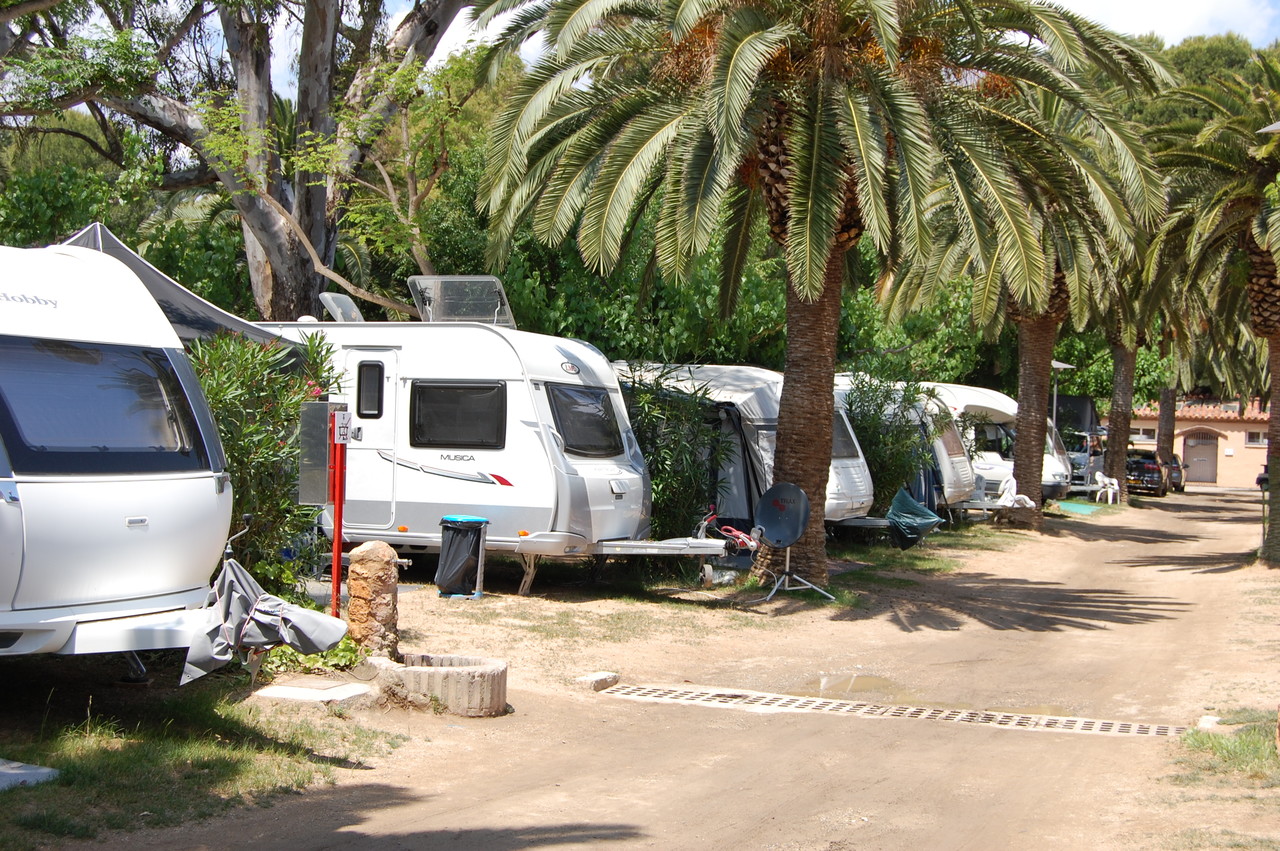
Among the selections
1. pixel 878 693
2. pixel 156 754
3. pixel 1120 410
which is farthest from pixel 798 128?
pixel 1120 410

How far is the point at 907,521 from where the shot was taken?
17.1 metres

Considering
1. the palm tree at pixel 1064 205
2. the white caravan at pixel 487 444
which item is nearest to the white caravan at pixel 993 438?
the palm tree at pixel 1064 205

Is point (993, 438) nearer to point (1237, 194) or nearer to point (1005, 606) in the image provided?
point (1237, 194)

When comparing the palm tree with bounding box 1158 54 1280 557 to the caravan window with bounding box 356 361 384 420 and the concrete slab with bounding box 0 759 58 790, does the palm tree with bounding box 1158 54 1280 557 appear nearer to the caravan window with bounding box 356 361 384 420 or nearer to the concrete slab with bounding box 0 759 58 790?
the caravan window with bounding box 356 361 384 420

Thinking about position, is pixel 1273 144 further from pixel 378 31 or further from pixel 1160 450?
pixel 1160 450

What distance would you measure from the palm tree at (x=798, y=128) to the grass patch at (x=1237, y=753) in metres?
5.52

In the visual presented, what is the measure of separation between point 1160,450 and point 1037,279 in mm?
31110

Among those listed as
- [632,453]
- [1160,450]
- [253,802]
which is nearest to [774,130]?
[632,453]

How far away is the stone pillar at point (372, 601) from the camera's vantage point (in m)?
8.24

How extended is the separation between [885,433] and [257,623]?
1458cm

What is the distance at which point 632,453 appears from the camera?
44.3 feet

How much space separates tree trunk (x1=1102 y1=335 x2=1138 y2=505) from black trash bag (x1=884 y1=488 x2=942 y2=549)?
1499 centimetres

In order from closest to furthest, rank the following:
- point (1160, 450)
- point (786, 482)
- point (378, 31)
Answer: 1. point (786, 482)
2. point (378, 31)
3. point (1160, 450)

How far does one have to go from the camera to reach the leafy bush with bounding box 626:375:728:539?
14516 millimetres
